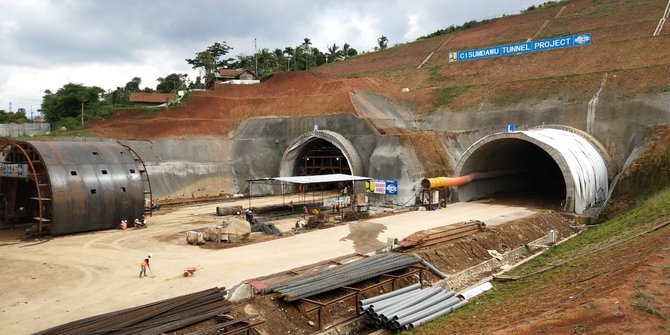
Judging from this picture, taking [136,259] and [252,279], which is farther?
[136,259]

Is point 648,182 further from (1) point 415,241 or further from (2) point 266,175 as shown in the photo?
(2) point 266,175

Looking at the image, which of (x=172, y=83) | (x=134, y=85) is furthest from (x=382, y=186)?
(x=134, y=85)

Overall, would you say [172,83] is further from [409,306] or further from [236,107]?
[409,306]

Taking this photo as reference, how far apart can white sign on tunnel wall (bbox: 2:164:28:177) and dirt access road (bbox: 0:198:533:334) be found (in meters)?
3.09

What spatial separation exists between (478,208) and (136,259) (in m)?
20.3

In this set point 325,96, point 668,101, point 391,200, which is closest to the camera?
point 391,200

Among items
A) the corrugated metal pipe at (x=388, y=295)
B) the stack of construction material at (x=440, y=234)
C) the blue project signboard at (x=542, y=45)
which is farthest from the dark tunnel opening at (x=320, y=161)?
the corrugated metal pipe at (x=388, y=295)

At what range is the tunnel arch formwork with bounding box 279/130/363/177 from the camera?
3678cm

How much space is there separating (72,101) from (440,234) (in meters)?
48.6

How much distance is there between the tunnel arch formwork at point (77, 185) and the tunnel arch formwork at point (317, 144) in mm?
15853

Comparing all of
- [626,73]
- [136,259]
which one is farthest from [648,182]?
[136,259]

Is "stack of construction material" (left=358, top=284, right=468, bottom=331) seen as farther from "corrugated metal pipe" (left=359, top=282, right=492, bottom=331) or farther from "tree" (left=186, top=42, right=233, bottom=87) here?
"tree" (left=186, top=42, right=233, bottom=87)

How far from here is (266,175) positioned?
43.8 m

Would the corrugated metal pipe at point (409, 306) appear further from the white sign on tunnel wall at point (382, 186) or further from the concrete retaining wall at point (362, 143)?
the concrete retaining wall at point (362, 143)
